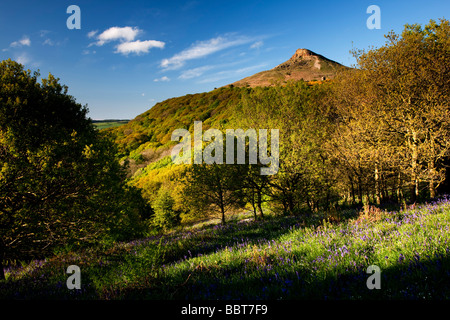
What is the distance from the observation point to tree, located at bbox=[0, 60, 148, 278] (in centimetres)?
734

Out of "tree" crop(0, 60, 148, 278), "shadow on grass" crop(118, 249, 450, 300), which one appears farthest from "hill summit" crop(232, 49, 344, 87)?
"shadow on grass" crop(118, 249, 450, 300)

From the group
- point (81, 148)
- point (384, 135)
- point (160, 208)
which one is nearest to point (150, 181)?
point (160, 208)

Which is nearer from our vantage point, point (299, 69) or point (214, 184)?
point (214, 184)

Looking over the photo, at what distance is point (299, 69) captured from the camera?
12000 cm

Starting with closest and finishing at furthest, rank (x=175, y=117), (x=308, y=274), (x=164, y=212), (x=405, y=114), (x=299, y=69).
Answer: (x=308, y=274)
(x=405, y=114)
(x=164, y=212)
(x=175, y=117)
(x=299, y=69)

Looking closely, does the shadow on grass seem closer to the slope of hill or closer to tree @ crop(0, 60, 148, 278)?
tree @ crop(0, 60, 148, 278)

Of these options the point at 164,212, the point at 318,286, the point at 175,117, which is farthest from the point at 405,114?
the point at 175,117

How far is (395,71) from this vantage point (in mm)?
13586

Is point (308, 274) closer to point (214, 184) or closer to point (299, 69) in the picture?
point (214, 184)

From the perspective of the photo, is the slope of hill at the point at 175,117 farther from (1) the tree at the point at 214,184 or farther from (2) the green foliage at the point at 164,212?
(1) the tree at the point at 214,184

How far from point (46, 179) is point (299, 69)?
432 ft

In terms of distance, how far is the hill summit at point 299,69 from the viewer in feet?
335
